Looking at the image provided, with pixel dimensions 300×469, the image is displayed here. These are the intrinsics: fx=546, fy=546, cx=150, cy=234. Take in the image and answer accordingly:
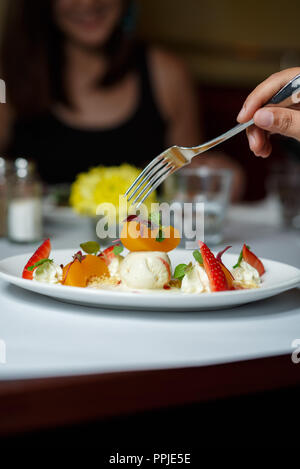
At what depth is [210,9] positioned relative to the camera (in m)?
3.10

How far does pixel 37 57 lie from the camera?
2262 millimetres

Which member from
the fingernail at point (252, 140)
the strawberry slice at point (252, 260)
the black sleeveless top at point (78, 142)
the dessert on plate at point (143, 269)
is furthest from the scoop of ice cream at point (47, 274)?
the black sleeveless top at point (78, 142)

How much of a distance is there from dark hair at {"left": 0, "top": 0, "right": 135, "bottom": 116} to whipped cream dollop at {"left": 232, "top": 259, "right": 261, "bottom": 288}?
5.78 ft

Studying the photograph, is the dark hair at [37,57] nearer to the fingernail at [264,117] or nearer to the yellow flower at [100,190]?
the yellow flower at [100,190]

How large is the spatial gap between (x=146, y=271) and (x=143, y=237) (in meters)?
0.05

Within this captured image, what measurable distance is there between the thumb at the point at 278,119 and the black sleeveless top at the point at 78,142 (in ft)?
5.20

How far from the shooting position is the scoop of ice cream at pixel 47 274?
65 cm

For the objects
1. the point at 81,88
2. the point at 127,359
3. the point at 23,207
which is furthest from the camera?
the point at 81,88

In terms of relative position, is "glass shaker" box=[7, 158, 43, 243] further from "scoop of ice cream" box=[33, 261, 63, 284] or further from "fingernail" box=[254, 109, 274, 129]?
"fingernail" box=[254, 109, 274, 129]

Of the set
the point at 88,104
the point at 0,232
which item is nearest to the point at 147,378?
the point at 0,232

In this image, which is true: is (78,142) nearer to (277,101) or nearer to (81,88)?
(81,88)

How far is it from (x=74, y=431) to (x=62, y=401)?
356mm

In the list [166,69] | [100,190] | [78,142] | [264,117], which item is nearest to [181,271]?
[264,117]
